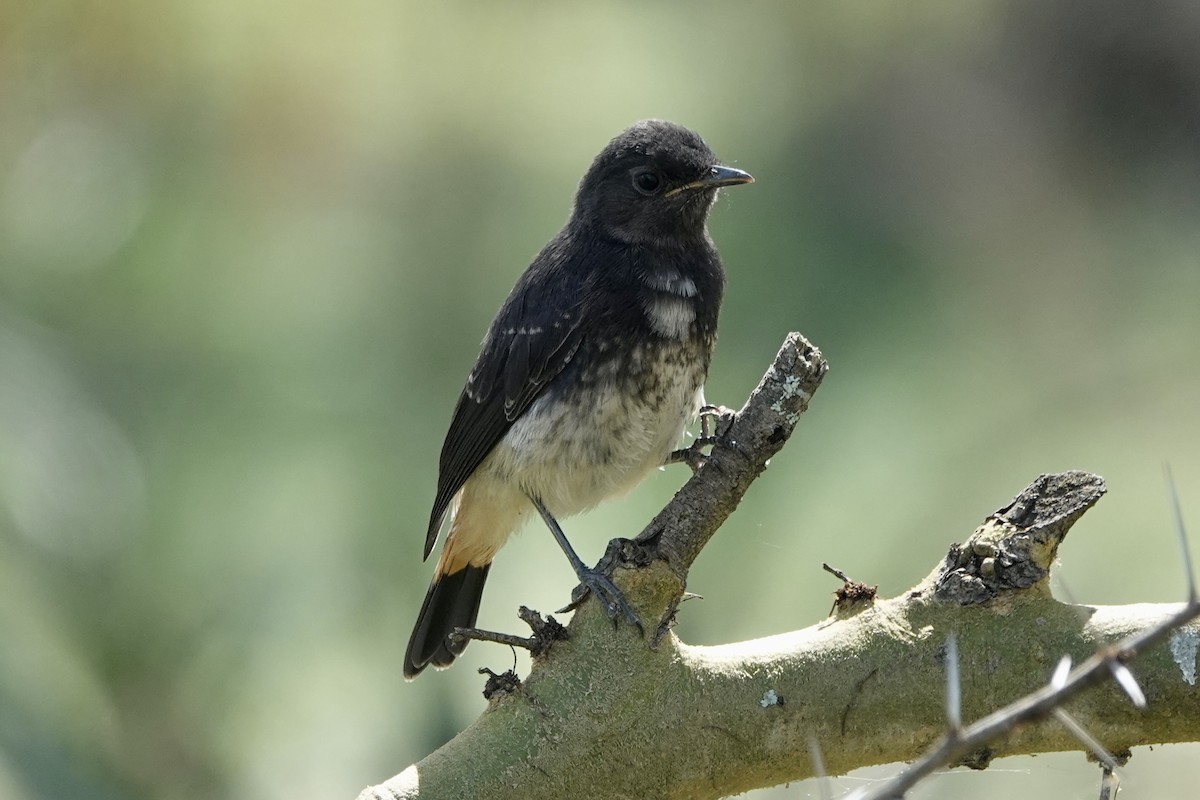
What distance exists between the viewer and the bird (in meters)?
3.38

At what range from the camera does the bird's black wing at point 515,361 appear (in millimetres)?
3439

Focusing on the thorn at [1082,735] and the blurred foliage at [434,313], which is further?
→ the blurred foliage at [434,313]

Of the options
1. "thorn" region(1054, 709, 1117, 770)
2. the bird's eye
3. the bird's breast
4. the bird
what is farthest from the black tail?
"thorn" region(1054, 709, 1117, 770)

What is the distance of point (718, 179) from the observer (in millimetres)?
3492

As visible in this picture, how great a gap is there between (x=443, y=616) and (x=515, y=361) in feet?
2.67

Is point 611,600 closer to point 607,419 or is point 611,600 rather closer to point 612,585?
point 612,585

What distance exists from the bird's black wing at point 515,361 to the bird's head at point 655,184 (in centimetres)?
19

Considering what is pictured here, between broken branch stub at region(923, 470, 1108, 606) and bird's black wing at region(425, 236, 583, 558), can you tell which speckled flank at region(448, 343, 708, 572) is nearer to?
bird's black wing at region(425, 236, 583, 558)

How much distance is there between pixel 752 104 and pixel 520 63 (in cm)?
100

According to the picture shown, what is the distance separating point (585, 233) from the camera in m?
3.67

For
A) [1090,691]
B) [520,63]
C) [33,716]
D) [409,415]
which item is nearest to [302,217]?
[409,415]

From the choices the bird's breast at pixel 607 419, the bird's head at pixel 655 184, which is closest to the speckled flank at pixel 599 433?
the bird's breast at pixel 607 419

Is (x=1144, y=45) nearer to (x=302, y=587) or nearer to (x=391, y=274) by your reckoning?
(x=391, y=274)

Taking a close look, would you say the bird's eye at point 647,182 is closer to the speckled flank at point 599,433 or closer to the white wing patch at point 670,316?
the white wing patch at point 670,316
